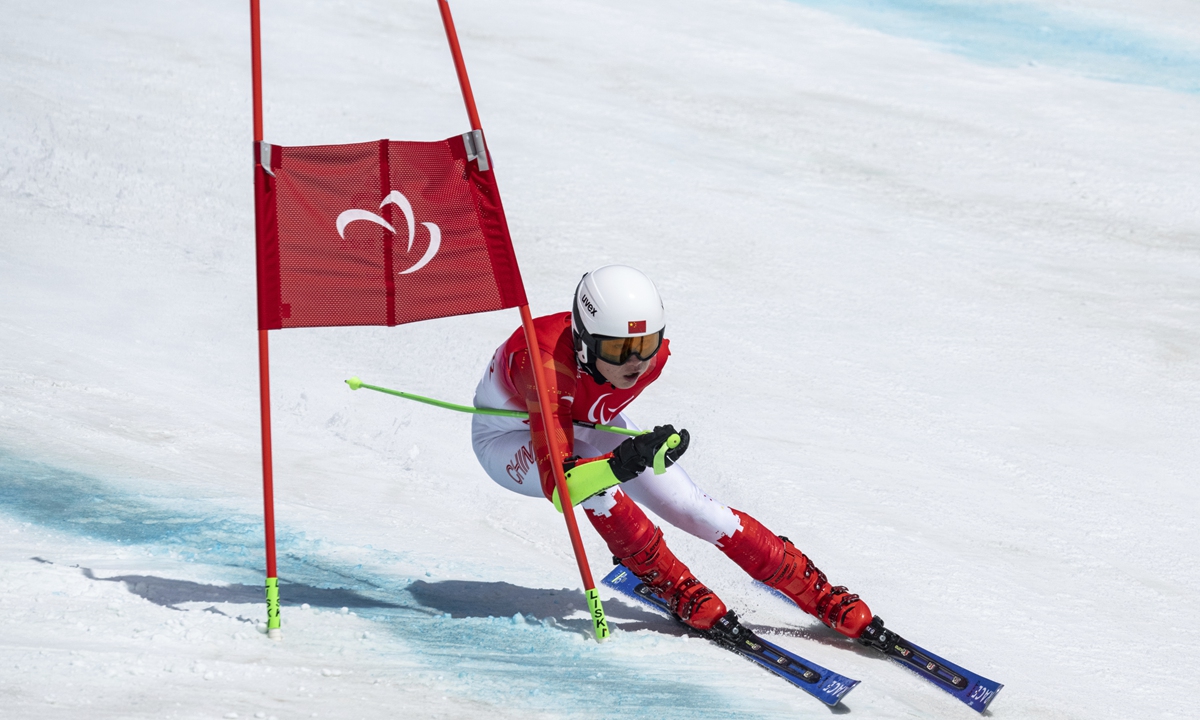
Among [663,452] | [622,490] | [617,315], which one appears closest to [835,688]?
[663,452]

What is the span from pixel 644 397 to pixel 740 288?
2610 mm

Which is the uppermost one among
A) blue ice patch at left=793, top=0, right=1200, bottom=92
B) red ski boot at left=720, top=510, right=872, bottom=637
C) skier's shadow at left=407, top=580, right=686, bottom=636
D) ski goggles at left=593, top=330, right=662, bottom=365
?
blue ice patch at left=793, top=0, right=1200, bottom=92

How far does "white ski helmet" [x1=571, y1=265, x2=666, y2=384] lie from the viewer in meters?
4.27

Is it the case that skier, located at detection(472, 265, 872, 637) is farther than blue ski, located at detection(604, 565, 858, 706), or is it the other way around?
skier, located at detection(472, 265, 872, 637)

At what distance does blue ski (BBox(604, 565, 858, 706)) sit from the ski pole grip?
96 cm

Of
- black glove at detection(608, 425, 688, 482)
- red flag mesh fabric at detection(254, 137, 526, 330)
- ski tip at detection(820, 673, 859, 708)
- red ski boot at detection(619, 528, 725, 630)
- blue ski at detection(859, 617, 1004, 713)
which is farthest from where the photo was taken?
red ski boot at detection(619, 528, 725, 630)

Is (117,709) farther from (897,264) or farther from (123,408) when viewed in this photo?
(897,264)

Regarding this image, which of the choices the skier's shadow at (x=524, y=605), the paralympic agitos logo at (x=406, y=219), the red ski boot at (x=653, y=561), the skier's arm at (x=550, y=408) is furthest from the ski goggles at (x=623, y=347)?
the skier's shadow at (x=524, y=605)

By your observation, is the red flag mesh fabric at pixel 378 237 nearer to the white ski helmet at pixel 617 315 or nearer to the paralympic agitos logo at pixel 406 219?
the paralympic agitos logo at pixel 406 219

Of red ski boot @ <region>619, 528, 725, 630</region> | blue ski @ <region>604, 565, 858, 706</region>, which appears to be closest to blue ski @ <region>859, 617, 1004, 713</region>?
blue ski @ <region>604, 565, 858, 706</region>

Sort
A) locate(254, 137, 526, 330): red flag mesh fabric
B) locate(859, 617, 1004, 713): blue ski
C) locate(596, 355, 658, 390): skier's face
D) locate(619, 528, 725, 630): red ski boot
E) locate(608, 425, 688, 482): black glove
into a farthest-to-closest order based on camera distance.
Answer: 1. locate(619, 528, 725, 630): red ski boot
2. locate(859, 617, 1004, 713): blue ski
3. locate(596, 355, 658, 390): skier's face
4. locate(254, 137, 526, 330): red flag mesh fabric
5. locate(608, 425, 688, 482): black glove

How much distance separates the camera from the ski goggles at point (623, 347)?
432 centimetres

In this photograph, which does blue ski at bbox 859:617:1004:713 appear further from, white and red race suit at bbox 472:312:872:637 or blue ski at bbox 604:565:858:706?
blue ski at bbox 604:565:858:706

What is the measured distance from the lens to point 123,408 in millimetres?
6578
